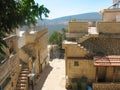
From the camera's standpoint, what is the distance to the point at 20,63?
23.2m

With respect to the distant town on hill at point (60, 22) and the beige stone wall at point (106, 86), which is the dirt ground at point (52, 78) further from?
the distant town on hill at point (60, 22)

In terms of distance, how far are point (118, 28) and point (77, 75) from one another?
662cm

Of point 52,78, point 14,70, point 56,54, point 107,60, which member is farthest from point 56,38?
point 14,70

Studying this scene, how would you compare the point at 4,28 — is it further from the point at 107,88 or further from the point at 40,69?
the point at 40,69

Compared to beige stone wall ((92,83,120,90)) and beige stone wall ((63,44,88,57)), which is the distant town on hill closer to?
beige stone wall ((63,44,88,57))

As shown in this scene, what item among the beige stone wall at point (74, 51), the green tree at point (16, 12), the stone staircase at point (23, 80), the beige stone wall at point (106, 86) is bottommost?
the beige stone wall at point (106, 86)

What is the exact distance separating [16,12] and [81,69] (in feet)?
51.0

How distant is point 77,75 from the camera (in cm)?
2134

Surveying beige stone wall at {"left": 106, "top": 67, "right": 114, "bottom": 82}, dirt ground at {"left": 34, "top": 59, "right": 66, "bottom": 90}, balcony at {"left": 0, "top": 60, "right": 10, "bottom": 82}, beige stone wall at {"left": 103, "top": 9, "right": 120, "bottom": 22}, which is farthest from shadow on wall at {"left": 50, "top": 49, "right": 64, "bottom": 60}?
balcony at {"left": 0, "top": 60, "right": 10, "bottom": 82}

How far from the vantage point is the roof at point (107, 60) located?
19719 millimetres

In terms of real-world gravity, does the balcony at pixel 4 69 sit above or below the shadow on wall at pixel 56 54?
above

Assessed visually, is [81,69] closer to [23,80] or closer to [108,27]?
[108,27]

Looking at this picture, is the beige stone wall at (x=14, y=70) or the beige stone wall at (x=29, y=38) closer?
the beige stone wall at (x=14, y=70)

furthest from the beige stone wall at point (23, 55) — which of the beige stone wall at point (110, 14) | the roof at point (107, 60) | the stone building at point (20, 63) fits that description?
the beige stone wall at point (110, 14)
